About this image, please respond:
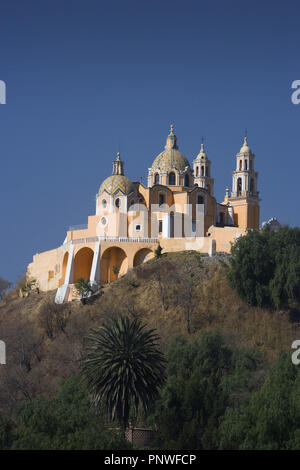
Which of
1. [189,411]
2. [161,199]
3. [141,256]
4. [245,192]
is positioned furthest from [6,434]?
[245,192]

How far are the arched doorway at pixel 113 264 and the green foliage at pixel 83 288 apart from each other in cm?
232

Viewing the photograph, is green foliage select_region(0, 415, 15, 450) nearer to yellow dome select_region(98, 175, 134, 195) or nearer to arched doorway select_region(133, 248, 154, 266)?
arched doorway select_region(133, 248, 154, 266)

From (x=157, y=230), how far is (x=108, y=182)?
545 cm

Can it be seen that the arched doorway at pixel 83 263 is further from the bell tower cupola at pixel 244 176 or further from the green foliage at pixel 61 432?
the green foliage at pixel 61 432

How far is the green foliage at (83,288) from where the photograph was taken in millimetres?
61438

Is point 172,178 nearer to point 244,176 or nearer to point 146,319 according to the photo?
point 244,176

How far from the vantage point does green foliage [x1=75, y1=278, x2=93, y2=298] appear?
202 ft

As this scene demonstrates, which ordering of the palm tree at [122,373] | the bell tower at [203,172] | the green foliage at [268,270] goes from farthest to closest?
1. the bell tower at [203,172]
2. the green foliage at [268,270]
3. the palm tree at [122,373]

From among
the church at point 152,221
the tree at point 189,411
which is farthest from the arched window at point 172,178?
the tree at point 189,411

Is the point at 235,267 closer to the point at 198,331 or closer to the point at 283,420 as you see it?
the point at 198,331

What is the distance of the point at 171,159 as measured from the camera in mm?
70625

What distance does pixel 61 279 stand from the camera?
66312 mm

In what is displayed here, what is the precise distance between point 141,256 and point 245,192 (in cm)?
1186

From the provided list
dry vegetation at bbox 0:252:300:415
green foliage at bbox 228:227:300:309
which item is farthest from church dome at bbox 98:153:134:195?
green foliage at bbox 228:227:300:309
